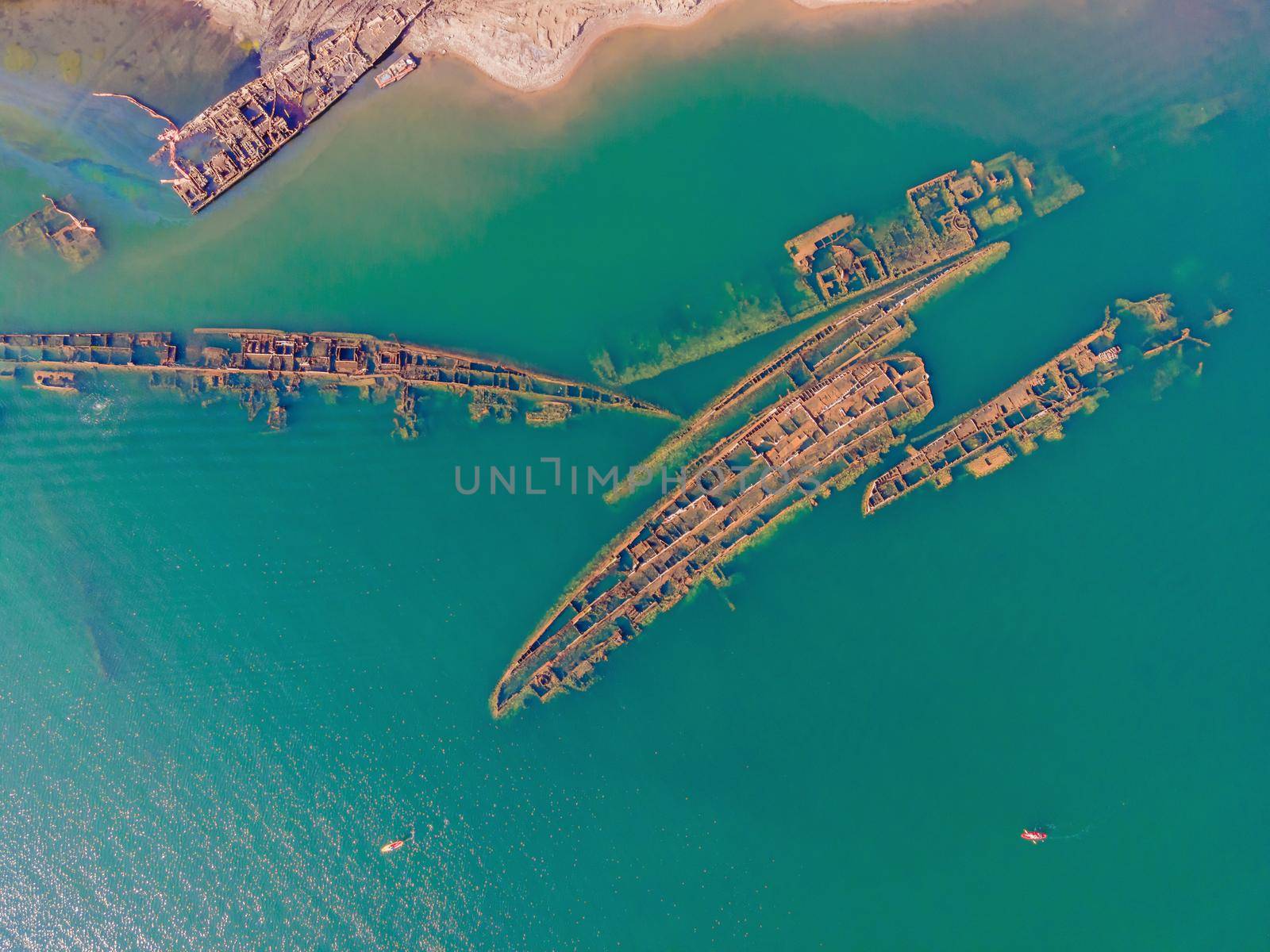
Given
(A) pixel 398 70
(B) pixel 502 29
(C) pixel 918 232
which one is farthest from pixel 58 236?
(C) pixel 918 232

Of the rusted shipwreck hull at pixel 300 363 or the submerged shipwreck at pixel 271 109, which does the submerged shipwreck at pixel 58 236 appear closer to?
the rusted shipwreck hull at pixel 300 363

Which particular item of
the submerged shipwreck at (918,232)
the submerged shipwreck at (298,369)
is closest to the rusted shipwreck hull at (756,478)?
the submerged shipwreck at (918,232)

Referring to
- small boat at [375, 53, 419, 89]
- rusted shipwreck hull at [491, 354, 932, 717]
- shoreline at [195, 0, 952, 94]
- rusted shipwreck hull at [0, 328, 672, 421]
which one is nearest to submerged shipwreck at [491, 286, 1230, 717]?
rusted shipwreck hull at [491, 354, 932, 717]

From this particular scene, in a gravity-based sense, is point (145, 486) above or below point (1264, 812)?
above

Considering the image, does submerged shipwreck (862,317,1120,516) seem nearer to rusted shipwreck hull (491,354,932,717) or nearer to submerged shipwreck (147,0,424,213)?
rusted shipwreck hull (491,354,932,717)

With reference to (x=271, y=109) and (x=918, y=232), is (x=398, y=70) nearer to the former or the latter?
(x=271, y=109)

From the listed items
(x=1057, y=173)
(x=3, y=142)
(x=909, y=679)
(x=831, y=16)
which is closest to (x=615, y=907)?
(x=909, y=679)

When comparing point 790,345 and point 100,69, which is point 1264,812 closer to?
point 790,345
